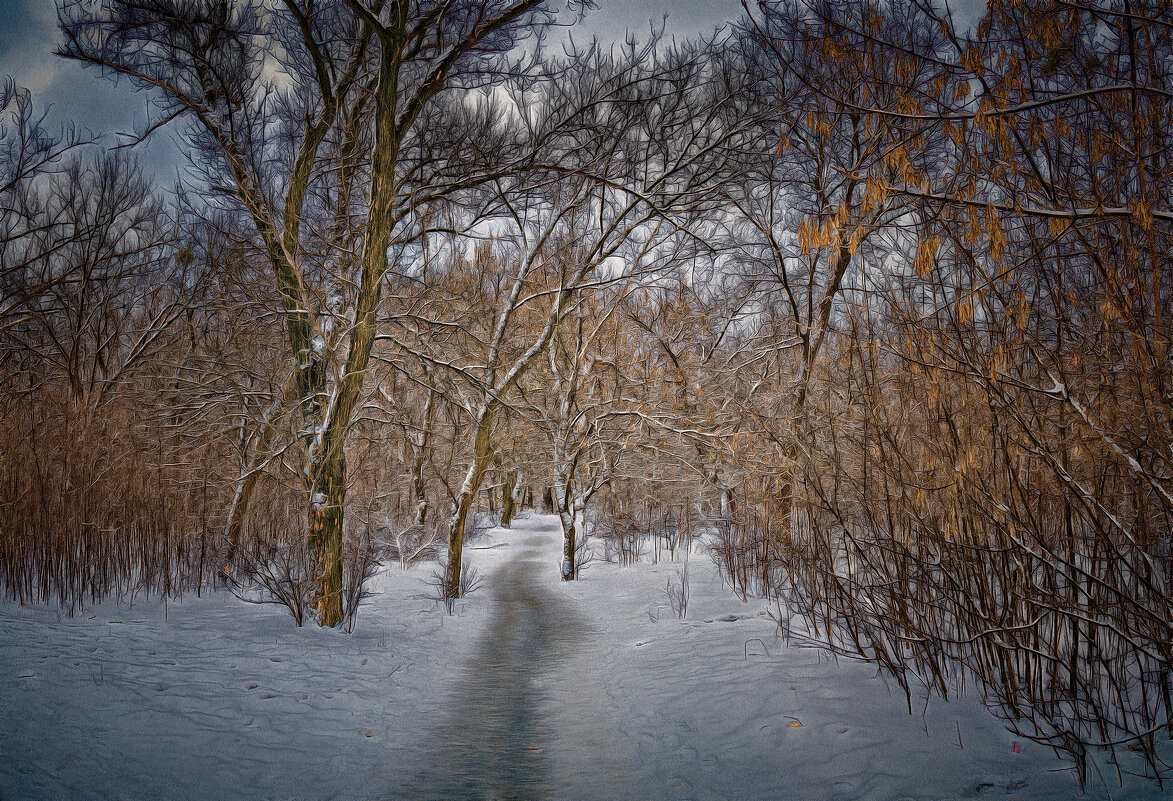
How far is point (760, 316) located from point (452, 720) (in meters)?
13.2

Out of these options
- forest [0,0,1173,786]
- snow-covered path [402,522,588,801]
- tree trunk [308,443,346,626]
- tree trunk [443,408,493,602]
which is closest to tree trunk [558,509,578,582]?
forest [0,0,1173,786]

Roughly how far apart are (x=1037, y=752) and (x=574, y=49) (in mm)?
9992

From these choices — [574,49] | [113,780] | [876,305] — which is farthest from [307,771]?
[574,49]

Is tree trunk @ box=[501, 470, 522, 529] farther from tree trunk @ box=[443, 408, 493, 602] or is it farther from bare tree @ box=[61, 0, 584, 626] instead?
bare tree @ box=[61, 0, 584, 626]

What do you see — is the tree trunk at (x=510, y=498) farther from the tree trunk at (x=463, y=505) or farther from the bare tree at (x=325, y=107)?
the bare tree at (x=325, y=107)

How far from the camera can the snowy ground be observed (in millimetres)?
3180

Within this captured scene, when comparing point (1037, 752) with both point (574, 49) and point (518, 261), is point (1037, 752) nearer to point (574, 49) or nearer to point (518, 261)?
point (574, 49)

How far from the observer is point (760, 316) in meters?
15.4

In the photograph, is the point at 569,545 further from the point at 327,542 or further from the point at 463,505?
the point at 327,542

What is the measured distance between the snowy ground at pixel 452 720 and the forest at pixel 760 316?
1.54 feet

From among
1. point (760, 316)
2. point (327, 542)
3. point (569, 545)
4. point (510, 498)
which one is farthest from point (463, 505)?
point (510, 498)

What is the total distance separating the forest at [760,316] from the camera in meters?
3.10

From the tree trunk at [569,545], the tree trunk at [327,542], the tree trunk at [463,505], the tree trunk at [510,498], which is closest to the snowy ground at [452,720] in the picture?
the tree trunk at [327,542]

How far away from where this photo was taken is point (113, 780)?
3004 millimetres
